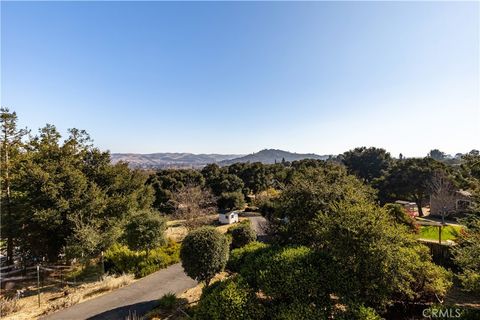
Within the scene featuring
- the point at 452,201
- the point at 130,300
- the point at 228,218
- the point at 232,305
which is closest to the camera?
the point at 232,305

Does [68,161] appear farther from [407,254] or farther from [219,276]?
[407,254]

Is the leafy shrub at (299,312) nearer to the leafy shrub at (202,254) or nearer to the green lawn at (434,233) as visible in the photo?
the leafy shrub at (202,254)

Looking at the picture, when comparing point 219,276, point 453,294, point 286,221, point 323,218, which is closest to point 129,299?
point 219,276

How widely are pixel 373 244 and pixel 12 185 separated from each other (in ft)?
62.2

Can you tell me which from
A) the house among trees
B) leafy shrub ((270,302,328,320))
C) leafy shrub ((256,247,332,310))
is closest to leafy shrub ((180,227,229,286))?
leafy shrub ((256,247,332,310))

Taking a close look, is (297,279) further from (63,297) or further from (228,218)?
(228,218)

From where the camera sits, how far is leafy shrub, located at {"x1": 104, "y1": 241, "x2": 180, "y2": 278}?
1387 centimetres

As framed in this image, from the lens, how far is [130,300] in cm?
1046

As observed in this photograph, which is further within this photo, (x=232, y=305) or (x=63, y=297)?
(x=63, y=297)

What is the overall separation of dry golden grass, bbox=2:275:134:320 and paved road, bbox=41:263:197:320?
442 millimetres

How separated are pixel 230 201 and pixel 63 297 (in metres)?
25.4

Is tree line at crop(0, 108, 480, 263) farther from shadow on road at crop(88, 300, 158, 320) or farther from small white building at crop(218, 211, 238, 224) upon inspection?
small white building at crop(218, 211, 238, 224)

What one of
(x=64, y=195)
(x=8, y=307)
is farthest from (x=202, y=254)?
(x=64, y=195)

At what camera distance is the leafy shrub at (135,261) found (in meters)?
13.9
